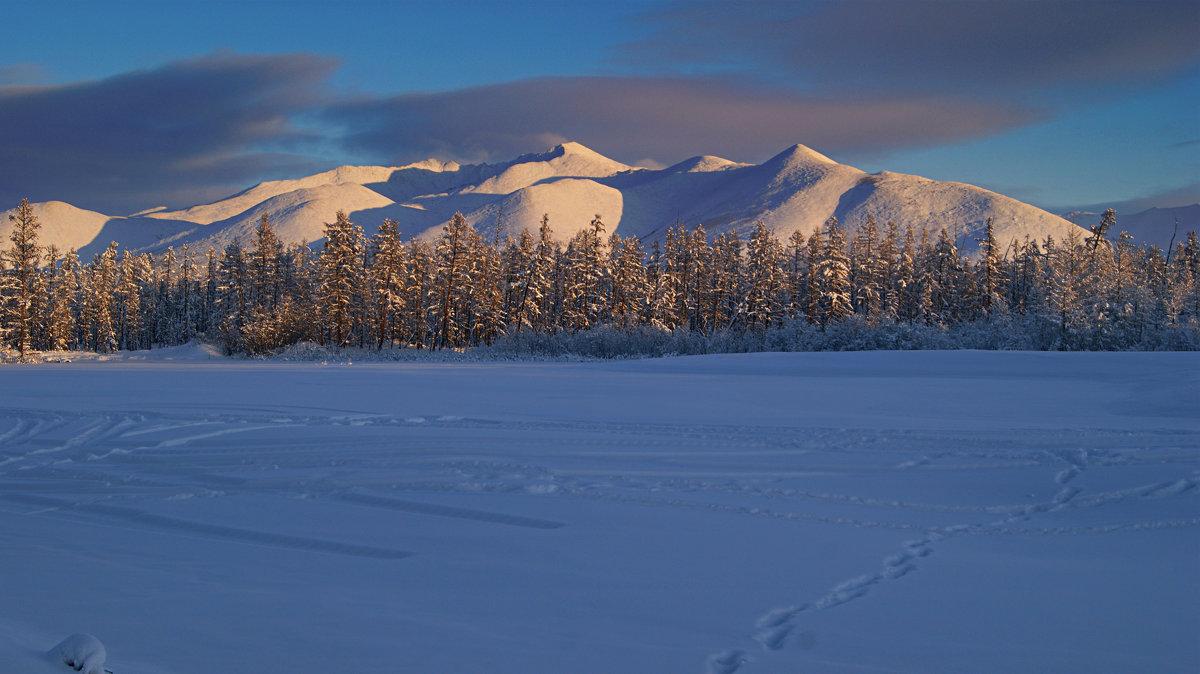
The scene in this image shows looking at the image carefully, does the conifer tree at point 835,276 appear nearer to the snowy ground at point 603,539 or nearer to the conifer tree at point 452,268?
the conifer tree at point 452,268

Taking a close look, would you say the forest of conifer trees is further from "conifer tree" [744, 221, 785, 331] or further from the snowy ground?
the snowy ground

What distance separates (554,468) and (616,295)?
46860mm

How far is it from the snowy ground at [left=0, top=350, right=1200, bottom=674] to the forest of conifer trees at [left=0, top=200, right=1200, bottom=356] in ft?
62.6

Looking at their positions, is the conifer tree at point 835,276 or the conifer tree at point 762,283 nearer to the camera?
the conifer tree at point 835,276

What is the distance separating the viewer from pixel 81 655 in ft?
7.27

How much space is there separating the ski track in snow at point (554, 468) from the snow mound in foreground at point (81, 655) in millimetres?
2175

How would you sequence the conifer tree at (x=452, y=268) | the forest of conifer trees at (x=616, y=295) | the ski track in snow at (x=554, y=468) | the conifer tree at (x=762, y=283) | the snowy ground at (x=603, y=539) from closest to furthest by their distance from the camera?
the snowy ground at (x=603, y=539), the ski track in snow at (x=554, y=468), the forest of conifer trees at (x=616, y=295), the conifer tree at (x=452, y=268), the conifer tree at (x=762, y=283)

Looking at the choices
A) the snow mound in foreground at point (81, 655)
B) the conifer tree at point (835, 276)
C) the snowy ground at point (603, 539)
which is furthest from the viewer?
the conifer tree at point (835, 276)

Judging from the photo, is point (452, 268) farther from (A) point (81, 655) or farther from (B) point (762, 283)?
(A) point (81, 655)

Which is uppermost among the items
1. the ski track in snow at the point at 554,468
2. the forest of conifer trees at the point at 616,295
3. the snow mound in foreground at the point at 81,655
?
the forest of conifer trees at the point at 616,295

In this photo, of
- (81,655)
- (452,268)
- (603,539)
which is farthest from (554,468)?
(452,268)

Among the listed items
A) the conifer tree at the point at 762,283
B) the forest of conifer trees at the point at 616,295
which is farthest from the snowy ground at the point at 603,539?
the conifer tree at the point at 762,283

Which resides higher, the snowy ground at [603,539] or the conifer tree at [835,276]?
the conifer tree at [835,276]

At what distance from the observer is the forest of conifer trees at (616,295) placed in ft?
93.0
